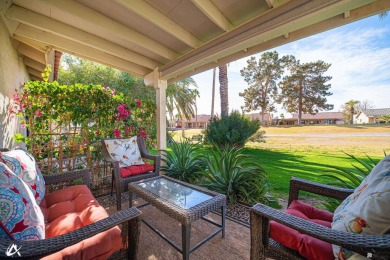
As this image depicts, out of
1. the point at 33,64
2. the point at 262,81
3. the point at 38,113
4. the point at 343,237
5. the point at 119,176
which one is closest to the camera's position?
the point at 343,237

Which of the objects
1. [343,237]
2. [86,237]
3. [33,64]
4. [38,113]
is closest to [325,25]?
[343,237]

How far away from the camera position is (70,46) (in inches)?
135

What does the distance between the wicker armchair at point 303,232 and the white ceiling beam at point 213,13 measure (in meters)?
2.19

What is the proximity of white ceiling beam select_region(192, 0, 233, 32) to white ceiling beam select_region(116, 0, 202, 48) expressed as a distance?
2.15 feet

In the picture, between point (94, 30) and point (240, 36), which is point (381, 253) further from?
point (94, 30)

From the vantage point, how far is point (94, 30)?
2957mm

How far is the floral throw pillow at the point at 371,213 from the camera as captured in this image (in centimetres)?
88

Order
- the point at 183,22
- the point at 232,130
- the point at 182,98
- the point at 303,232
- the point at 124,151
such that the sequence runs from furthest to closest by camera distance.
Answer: the point at 182,98, the point at 232,130, the point at 124,151, the point at 183,22, the point at 303,232

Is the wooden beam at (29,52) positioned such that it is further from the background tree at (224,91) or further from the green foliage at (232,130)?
the background tree at (224,91)

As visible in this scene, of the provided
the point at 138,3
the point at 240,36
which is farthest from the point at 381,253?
the point at 138,3

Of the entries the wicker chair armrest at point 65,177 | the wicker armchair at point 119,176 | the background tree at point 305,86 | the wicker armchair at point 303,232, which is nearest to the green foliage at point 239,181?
the wicker armchair at point 119,176

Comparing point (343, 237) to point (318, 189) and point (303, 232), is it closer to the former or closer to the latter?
point (303, 232)

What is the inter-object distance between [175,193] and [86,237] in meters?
1.22

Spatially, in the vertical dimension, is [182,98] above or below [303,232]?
above
